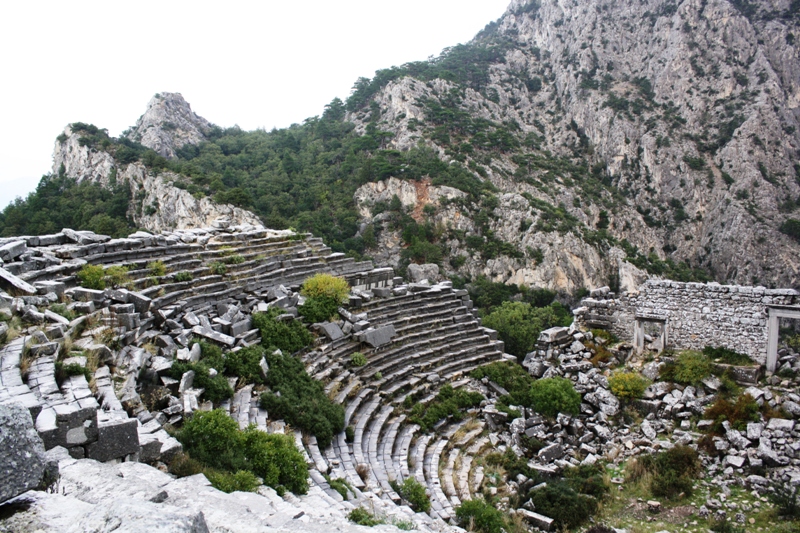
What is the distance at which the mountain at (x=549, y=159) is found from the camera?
159ft

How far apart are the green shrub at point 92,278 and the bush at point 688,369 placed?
14.7m

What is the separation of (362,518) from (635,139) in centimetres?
7212

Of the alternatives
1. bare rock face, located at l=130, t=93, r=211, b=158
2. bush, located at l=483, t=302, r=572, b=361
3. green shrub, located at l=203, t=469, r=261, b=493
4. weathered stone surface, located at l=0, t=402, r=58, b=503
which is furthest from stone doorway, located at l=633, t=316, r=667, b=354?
bare rock face, located at l=130, t=93, r=211, b=158

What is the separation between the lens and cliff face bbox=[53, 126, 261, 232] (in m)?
41.5

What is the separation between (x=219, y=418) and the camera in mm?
7129

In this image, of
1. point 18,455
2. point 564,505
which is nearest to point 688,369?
point 564,505

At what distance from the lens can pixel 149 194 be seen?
43.7 m

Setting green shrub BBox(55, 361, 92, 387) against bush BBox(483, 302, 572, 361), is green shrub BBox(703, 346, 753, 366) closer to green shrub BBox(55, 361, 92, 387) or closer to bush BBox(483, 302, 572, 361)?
green shrub BBox(55, 361, 92, 387)

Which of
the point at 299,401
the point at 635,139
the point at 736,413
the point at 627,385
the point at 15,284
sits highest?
the point at 635,139

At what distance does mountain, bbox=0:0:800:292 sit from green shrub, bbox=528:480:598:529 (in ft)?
123

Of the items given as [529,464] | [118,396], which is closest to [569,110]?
[529,464]

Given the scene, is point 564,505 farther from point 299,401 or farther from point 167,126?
point 167,126

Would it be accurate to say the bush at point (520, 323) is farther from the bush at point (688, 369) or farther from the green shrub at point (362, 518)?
the green shrub at point (362, 518)

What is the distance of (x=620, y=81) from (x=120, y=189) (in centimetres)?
6927
